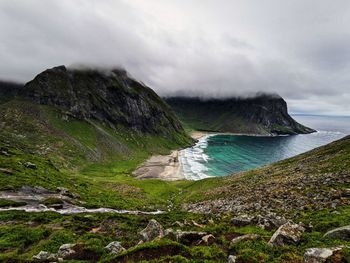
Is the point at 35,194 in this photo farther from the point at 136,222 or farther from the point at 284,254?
the point at 284,254

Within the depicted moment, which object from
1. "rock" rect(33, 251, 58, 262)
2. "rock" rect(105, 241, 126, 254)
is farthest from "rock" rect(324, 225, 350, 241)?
"rock" rect(33, 251, 58, 262)

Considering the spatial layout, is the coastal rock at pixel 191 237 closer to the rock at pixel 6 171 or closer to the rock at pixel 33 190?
the rock at pixel 33 190

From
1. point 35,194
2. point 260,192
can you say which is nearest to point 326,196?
point 260,192

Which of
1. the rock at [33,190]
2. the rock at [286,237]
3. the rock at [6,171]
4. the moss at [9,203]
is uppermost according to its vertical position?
the rock at [286,237]

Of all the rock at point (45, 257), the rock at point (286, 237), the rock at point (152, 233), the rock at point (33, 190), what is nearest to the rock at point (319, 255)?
the rock at point (286, 237)

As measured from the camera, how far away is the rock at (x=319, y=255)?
14.0m

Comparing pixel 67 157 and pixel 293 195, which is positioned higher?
pixel 293 195

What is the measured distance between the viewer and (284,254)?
1585 cm

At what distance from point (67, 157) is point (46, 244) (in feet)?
443

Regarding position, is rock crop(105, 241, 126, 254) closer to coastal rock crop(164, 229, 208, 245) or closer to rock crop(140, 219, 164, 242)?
rock crop(140, 219, 164, 242)

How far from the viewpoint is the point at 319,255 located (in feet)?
46.9

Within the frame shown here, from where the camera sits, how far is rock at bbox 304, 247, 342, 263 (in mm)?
13953

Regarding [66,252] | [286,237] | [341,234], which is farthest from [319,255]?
[66,252]

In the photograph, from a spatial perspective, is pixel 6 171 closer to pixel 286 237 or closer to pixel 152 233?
pixel 152 233
